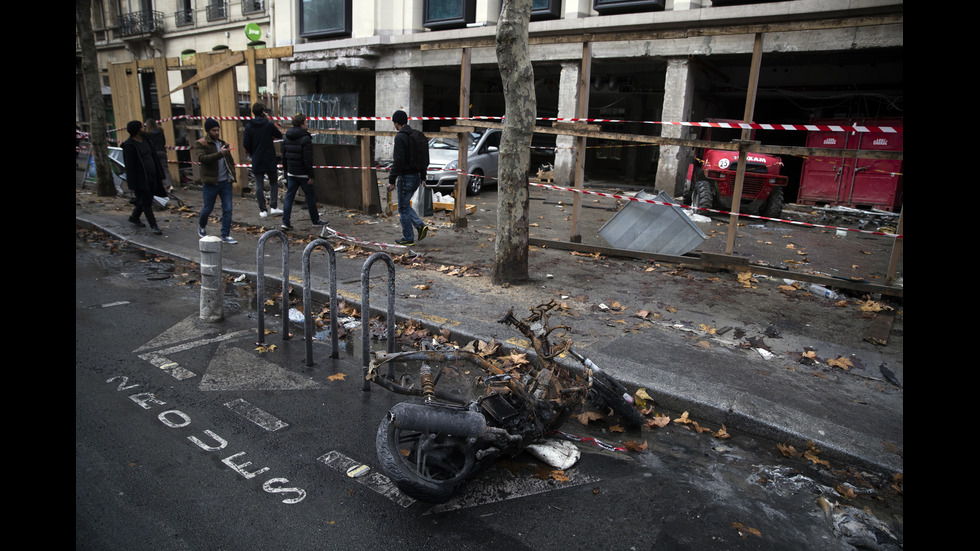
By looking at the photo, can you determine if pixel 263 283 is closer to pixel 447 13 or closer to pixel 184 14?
pixel 447 13

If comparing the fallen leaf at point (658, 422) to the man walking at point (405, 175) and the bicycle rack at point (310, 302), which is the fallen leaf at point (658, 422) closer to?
the bicycle rack at point (310, 302)

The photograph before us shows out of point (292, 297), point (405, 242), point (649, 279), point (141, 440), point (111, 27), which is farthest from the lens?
point (111, 27)

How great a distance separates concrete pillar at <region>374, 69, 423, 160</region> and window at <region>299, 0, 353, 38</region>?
2641 mm

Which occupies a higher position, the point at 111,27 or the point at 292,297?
the point at 111,27

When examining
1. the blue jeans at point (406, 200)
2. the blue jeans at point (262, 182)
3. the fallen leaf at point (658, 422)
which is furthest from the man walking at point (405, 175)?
the fallen leaf at point (658, 422)

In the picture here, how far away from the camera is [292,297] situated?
714cm

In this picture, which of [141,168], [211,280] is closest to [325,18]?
[141,168]

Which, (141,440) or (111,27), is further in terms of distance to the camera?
(111,27)

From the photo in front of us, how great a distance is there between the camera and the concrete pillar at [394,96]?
23.5 m

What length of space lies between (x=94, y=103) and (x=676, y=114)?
52.2ft
